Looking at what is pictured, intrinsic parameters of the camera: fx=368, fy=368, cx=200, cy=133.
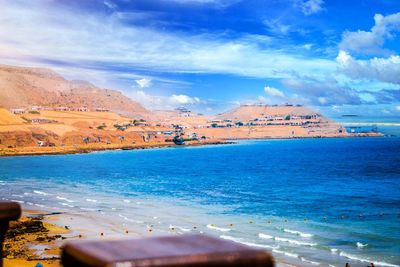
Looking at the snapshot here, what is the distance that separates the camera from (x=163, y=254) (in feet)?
4.79

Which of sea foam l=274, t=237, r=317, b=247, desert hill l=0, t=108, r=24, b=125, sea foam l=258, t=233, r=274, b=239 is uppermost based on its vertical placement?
desert hill l=0, t=108, r=24, b=125

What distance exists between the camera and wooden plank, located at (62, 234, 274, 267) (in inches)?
55.3

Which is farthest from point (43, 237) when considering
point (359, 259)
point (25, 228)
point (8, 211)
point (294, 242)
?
point (8, 211)

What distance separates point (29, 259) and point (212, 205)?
21.6m

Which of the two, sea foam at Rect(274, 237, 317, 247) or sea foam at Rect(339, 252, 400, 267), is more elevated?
sea foam at Rect(339, 252, 400, 267)

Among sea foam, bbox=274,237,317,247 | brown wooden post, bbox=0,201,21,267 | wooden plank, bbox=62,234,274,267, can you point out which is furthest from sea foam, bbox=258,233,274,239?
wooden plank, bbox=62,234,274,267

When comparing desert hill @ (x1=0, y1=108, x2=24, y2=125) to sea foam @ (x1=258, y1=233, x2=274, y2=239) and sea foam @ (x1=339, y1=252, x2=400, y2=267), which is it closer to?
sea foam @ (x1=258, y1=233, x2=274, y2=239)

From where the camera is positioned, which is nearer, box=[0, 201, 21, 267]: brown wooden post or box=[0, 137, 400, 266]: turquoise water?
box=[0, 201, 21, 267]: brown wooden post

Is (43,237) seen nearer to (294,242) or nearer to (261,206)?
(294,242)

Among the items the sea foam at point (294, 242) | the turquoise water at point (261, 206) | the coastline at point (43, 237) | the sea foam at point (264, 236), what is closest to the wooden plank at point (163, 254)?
the coastline at point (43, 237)

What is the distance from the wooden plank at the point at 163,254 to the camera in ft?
4.61

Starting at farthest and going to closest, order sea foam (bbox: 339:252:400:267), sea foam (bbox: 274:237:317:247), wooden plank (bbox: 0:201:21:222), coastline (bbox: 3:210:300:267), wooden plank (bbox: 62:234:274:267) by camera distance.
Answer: sea foam (bbox: 274:237:317:247)
sea foam (bbox: 339:252:400:267)
coastline (bbox: 3:210:300:267)
wooden plank (bbox: 0:201:21:222)
wooden plank (bbox: 62:234:274:267)

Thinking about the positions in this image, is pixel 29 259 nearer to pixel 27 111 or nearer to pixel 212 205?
pixel 212 205

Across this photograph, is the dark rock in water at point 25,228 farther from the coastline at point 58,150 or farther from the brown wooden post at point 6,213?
the coastline at point 58,150
